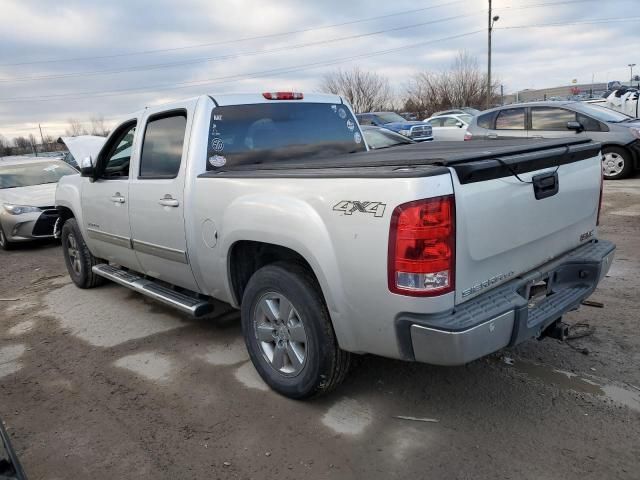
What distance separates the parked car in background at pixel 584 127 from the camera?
10320 mm

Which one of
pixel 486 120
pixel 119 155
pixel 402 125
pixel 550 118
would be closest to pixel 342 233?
pixel 119 155

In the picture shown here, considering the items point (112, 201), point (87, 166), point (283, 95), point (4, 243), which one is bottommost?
point (4, 243)

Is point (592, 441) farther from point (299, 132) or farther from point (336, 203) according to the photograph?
point (299, 132)

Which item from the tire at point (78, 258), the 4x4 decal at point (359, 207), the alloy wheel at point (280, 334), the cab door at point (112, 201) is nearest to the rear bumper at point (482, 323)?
the 4x4 decal at point (359, 207)

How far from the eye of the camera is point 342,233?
2.62 metres

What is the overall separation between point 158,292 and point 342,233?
2321mm

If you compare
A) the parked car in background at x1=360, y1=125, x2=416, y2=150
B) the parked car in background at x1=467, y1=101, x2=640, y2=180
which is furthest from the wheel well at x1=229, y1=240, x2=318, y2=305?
the parked car in background at x1=467, y1=101, x2=640, y2=180

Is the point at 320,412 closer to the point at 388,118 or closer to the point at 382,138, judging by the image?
the point at 382,138

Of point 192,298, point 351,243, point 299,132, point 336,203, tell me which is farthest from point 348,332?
point 299,132

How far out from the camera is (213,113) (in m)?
3.84

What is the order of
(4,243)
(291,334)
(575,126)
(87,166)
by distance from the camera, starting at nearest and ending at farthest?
(291,334) < (87,166) < (4,243) < (575,126)

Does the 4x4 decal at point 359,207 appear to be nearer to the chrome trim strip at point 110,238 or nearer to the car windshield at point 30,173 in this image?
the chrome trim strip at point 110,238

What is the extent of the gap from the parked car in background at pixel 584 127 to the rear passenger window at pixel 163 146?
7.78 m

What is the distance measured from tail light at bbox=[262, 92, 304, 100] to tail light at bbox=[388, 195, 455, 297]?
2.29m
